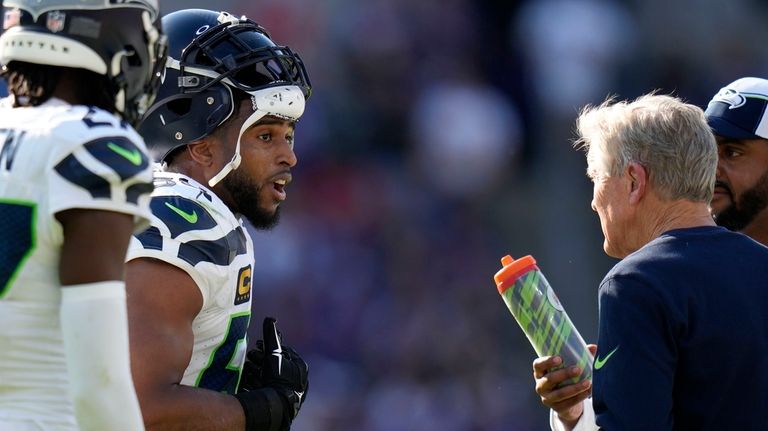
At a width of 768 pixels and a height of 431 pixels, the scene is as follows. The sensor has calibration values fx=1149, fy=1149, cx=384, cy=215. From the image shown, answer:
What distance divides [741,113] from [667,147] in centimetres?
126

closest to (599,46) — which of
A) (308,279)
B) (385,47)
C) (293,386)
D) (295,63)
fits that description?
(385,47)

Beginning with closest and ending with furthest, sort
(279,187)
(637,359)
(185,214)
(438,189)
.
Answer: (637,359), (185,214), (279,187), (438,189)

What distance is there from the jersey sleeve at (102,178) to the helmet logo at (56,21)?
0.30 metres

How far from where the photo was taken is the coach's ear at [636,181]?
305 centimetres

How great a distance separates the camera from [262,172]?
12.0ft

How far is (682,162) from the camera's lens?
3.02 meters

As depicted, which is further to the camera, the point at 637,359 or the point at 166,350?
the point at 166,350

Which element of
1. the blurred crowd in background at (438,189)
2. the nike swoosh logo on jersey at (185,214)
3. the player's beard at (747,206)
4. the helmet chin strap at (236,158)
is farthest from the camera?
the blurred crowd in background at (438,189)

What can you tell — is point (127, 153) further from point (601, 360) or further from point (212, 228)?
point (601, 360)

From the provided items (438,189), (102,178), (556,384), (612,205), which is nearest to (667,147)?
(612,205)

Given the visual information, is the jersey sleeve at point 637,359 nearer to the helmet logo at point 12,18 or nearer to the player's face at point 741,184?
the player's face at point 741,184

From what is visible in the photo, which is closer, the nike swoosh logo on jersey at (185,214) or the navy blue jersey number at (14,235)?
the navy blue jersey number at (14,235)

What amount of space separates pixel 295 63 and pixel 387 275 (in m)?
4.59

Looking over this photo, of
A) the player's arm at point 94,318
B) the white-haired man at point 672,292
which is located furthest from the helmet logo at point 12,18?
the white-haired man at point 672,292
